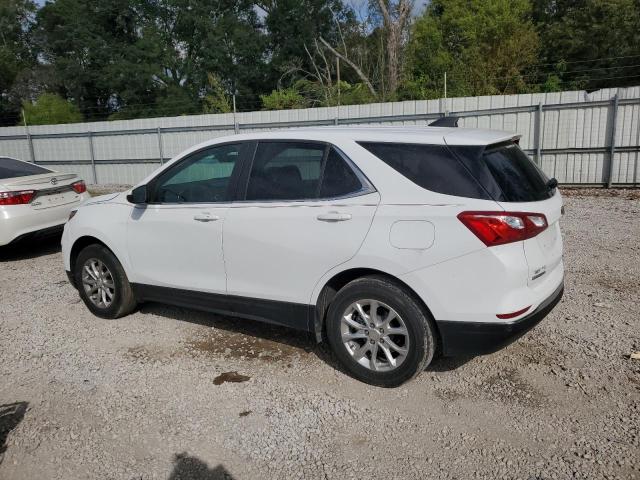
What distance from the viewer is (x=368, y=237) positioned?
3410mm

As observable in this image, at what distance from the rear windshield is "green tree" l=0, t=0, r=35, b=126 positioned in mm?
40269

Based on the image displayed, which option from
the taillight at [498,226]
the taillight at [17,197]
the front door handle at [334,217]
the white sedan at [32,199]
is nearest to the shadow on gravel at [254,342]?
the front door handle at [334,217]

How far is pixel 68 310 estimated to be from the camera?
5.44m

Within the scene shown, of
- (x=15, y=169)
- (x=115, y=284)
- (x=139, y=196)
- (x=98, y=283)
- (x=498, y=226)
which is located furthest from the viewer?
(x=15, y=169)

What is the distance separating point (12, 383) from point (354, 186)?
281 centimetres

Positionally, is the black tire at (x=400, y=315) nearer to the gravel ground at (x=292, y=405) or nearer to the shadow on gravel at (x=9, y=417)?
the gravel ground at (x=292, y=405)

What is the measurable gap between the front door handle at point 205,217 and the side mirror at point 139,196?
1.94 ft

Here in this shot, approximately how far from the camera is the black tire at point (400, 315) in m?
3.35

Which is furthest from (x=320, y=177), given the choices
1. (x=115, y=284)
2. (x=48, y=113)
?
(x=48, y=113)

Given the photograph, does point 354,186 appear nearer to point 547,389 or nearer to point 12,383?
point 547,389

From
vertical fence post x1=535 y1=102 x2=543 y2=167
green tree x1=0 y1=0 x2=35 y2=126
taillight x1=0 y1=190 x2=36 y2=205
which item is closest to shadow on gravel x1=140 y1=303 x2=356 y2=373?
taillight x1=0 y1=190 x2=36 y2=205

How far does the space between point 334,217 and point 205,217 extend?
3.76 ft

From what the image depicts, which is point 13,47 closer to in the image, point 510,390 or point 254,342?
point 254,342

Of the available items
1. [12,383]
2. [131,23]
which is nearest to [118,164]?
[12,383]
